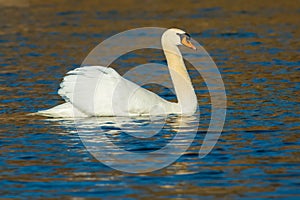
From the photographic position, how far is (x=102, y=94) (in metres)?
12.8

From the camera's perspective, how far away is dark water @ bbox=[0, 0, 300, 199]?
9.07m

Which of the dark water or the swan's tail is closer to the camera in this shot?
the dark water

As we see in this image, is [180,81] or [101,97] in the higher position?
[180,81]

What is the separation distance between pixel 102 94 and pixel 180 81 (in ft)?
4.94

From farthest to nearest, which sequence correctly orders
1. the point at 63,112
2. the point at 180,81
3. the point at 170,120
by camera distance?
the point at 180,81 → the point at 63,112 → the point at 170,120

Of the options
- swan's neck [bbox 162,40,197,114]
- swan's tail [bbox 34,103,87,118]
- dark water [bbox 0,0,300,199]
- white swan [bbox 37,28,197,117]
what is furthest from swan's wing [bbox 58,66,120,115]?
swan's neck [bbox 162,40,197,114]

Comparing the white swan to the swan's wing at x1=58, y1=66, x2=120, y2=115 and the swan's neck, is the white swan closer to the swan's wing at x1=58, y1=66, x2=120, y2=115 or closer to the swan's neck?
the swan's wing at x1=58, y1=66, x2=120, y2=115

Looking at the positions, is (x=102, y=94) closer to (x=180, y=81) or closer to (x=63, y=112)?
(x=63, y=112)

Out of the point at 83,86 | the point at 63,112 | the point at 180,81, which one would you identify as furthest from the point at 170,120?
the point at 63,112

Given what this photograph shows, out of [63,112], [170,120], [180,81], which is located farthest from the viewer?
[180,81]

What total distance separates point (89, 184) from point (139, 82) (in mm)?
7461

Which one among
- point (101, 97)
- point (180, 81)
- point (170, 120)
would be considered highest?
point (180, 81)

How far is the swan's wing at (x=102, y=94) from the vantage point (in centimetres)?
1268

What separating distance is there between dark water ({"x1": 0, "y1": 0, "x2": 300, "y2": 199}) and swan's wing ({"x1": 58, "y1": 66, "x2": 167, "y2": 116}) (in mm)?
372
